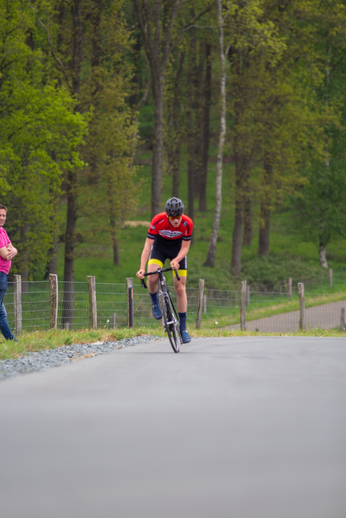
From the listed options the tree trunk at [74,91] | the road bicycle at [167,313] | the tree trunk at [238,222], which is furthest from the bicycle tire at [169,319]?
the tree trunk at [238,222]

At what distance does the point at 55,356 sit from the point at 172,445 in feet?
14.0

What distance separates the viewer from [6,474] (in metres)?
4.03

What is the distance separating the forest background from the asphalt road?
594 inches

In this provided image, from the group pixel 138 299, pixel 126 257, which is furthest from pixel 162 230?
pixel 126 257

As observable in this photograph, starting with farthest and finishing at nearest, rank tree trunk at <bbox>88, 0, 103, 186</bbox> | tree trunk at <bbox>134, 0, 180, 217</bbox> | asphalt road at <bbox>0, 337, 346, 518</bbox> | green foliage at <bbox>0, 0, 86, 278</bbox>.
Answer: tree trunk at <bbox>134, 0, 180, 217</bbox> < tree trunk at <bbox>88, 0, 103, 186</bbox> < green foliage at <bbox>0, 0, 86, 278</bbox> < asphalt road at <bbox>0, 337, 346, 518</bbox>

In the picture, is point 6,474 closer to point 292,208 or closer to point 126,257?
point 126,257

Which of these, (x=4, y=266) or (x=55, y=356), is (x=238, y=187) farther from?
(x=55, y=356)

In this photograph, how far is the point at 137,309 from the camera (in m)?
16.0

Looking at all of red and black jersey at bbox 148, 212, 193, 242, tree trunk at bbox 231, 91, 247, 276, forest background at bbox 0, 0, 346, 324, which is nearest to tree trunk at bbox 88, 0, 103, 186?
forest background at bbox 0, 0, 346, 324

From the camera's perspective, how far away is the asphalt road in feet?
12.4

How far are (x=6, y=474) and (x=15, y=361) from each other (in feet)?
12.0

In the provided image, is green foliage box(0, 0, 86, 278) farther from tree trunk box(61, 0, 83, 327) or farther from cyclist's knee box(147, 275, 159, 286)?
cyclist's knee box(147, 275, 159, 286)

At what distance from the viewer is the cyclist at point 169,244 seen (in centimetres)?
888

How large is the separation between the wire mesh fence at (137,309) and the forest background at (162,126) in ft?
15.0
